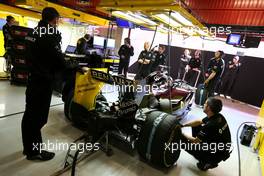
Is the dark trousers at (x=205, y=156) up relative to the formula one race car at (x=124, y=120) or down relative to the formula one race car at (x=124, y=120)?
down

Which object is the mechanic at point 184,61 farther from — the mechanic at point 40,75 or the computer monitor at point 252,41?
the mechanic at point 40,75

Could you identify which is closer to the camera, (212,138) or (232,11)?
(212,138)

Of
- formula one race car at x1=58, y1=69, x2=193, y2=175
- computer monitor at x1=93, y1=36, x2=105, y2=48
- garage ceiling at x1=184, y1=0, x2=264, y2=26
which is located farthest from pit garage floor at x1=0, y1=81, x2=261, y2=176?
computer monitor at x1=93, y1=36, x2=105, y2=48

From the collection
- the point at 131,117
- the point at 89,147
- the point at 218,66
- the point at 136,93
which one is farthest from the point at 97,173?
the point at 218,66

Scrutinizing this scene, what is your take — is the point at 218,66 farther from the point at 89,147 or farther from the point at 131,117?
the point at 89,147

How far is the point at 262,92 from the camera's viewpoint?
8195mm

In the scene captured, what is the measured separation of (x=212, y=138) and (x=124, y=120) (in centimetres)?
116

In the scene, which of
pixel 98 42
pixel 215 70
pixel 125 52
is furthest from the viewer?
pixel 98 42

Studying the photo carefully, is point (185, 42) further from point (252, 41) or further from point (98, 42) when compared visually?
point (98, 42)

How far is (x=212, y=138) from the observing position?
7.92 ft

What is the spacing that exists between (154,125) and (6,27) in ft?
17.4

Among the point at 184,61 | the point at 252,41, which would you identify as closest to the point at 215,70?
the point at 252,41

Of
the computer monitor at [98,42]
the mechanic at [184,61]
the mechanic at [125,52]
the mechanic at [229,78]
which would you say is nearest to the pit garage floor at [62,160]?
the mechanic at [125,52]

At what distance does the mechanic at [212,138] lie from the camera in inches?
95.1
